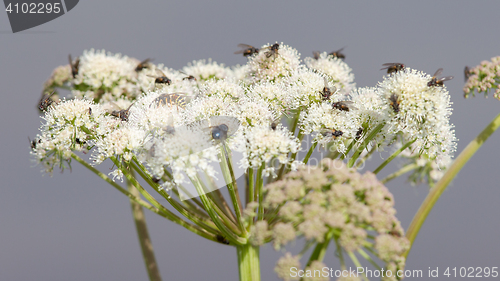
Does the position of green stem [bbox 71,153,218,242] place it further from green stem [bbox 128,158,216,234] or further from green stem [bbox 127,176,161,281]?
green stem [bbox 127,176,161,281]

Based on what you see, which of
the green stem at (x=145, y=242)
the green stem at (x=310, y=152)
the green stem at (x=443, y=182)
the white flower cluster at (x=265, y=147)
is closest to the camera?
the white flower cluster at (x=265, y=147)

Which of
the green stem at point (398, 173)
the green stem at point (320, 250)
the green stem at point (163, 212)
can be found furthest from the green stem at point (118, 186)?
the green stem at point (398, 173)

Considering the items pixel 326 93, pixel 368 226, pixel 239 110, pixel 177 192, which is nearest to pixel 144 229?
pixel 177 192

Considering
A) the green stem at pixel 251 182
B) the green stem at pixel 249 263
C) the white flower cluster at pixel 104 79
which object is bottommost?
the green stem at pixel 249 263

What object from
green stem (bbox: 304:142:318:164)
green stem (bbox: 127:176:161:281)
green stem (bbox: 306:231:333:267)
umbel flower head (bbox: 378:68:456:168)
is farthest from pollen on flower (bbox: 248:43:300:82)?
green stem (bbox: 306:231:333:267)

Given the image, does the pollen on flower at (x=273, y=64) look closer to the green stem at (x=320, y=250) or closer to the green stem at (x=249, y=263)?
the green stem at (x=249, y=263)

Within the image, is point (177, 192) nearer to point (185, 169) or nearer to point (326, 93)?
point (185, 169)
